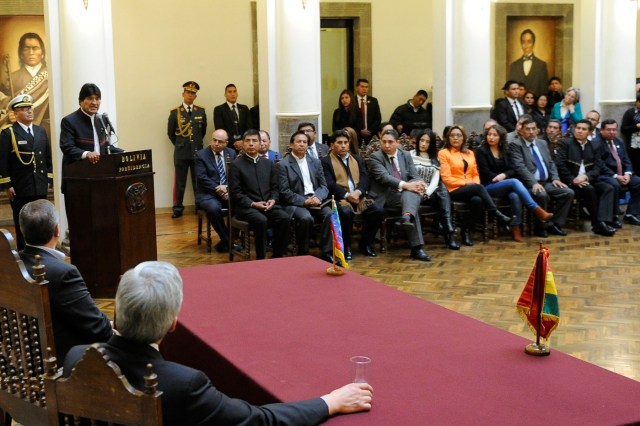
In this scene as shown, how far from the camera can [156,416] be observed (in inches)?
81.3

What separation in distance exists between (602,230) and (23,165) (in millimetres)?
6369

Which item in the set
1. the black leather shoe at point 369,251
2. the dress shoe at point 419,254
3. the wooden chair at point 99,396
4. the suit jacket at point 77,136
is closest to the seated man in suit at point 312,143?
the black leather shoe at point 369,251

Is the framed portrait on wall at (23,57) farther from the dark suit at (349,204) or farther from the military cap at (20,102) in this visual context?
the dark suit at (349,204)

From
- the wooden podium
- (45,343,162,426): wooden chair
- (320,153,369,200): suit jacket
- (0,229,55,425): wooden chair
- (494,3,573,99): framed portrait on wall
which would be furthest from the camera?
(494,3,573,99): framed portrait on wall

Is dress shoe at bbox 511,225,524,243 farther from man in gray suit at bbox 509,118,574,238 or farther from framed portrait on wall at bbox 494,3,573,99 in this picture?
framed portrait on wall at bbox 494,3,573,99

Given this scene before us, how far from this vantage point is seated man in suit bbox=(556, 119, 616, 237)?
34.0 ft

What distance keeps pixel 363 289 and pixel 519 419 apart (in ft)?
5.93

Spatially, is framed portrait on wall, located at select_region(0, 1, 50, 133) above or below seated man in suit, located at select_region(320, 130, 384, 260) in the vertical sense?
above

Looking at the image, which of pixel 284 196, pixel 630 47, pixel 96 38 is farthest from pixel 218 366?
pixel 630 47

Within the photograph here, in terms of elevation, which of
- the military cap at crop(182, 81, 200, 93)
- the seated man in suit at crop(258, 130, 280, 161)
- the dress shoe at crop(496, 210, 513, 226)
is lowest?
the dress shoe at crop(496, 210, 513, 226)

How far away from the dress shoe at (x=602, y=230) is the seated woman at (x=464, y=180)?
1.17 m

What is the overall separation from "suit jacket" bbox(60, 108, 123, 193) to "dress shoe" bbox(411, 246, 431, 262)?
3.20 meters

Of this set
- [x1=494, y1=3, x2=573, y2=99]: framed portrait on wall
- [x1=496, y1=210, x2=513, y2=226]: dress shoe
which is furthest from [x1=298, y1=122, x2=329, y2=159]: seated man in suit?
[x1=494, y1=3, x2=573, y2=99]: framed portrait on wall

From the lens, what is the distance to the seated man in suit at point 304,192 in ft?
28.7
